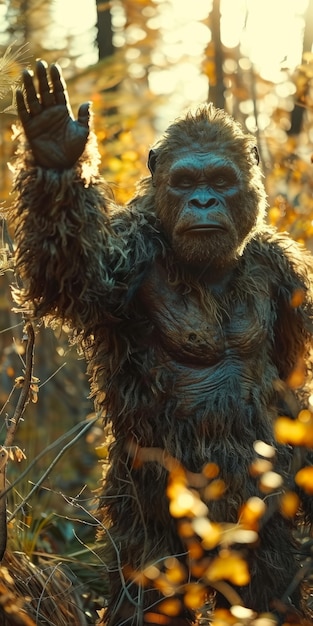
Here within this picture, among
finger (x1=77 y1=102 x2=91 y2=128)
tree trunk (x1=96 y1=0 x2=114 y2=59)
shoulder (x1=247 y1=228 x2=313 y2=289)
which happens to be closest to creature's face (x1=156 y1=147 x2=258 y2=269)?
shoulder (x1=247 y1=228 x2=313 y2=289)

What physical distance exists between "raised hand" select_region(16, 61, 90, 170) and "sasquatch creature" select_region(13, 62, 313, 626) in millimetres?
211

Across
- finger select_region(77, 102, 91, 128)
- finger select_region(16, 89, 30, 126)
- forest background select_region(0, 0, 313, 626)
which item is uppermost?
finger select_region(16, 89, 30, 126)

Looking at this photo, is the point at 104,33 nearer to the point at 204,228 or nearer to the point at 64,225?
the point at 204,228

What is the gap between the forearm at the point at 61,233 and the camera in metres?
3.38

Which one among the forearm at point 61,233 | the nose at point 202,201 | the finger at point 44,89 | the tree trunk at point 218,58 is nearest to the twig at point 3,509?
the forearm at point 61,233

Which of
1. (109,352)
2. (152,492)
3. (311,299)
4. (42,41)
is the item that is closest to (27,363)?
(109,352)

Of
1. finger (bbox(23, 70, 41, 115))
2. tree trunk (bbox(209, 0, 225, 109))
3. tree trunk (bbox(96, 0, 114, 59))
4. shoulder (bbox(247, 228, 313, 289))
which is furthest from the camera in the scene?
tree trunk (bbox(96, 0, 114, 59))

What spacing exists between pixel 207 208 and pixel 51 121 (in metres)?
0.71

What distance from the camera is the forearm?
3385mm

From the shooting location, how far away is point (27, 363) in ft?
12.5

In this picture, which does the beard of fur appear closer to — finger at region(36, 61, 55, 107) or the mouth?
the mouth

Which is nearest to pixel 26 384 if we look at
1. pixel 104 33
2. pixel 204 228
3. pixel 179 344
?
pixel 179 344

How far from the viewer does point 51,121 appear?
→ 10.7ft

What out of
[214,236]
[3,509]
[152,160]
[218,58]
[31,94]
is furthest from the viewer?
[218,58]
